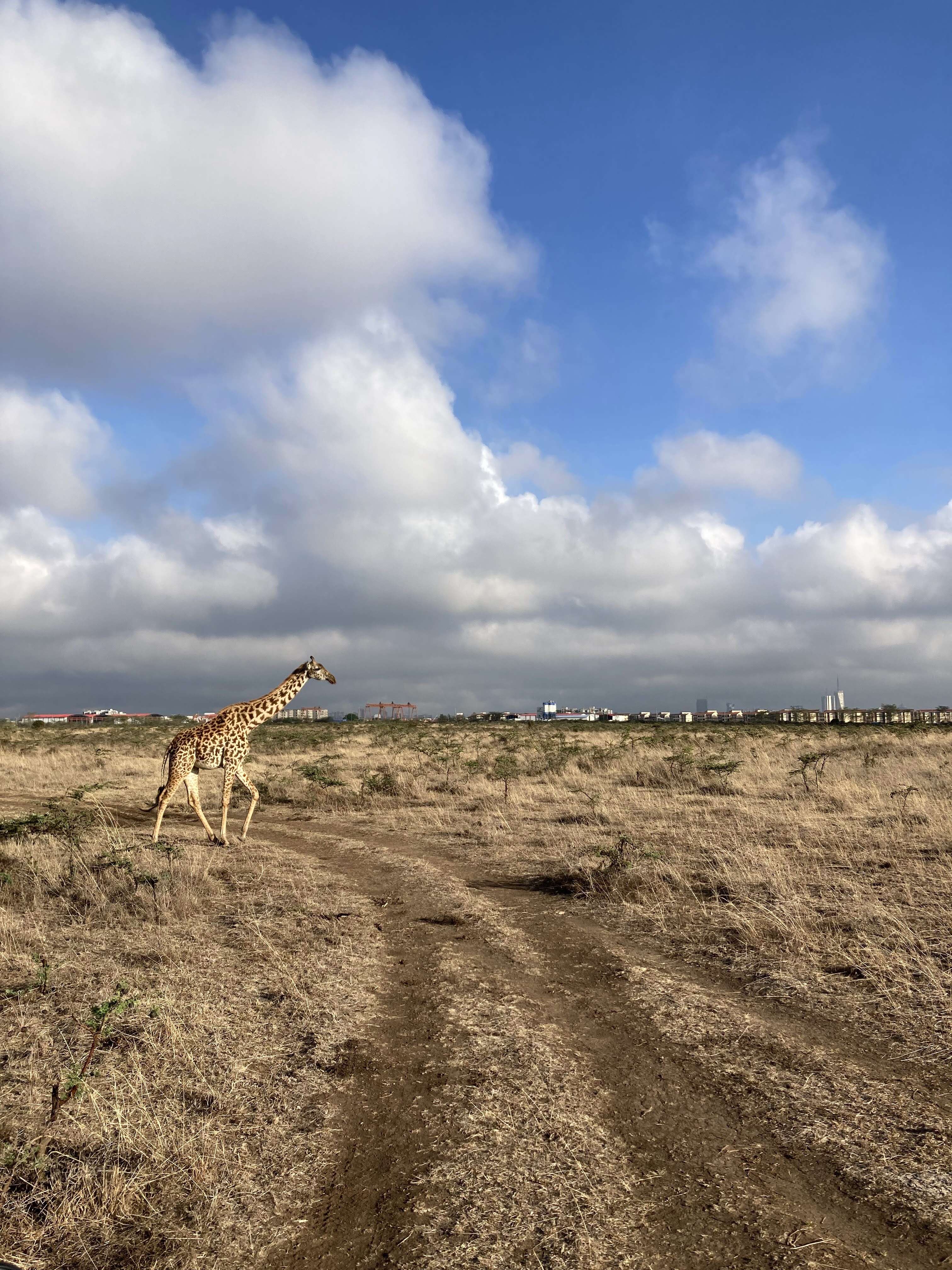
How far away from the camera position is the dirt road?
4.01 meters

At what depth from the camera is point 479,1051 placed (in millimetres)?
6145

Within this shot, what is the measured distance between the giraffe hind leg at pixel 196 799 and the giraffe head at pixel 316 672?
317 cm

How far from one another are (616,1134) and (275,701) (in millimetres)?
13609

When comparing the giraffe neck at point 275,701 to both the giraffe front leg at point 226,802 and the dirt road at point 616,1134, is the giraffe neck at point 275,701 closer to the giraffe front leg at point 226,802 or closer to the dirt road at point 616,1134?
the giraffe front leg at point 226,802

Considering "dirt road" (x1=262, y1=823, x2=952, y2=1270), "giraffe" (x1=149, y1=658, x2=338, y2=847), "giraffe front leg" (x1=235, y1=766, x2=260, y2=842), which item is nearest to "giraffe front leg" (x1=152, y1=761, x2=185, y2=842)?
"giraffe" (x1=149, y1=658, x2=338, y2=847)

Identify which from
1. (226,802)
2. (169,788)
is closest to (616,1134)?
(226,802)

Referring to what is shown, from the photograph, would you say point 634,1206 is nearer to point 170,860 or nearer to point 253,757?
point 170,860

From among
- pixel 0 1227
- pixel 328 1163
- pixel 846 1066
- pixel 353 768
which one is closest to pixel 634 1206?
pixel 328 1163

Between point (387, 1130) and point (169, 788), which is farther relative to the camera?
point (169, 788)

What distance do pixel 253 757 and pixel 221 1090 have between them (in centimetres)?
3282

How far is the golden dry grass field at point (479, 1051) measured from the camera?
13.6 ft

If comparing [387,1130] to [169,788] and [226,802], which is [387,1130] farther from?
[169,788]

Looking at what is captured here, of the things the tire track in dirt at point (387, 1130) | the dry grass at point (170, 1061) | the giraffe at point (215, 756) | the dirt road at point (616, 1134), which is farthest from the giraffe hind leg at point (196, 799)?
the dirt road at point (616, 1134)

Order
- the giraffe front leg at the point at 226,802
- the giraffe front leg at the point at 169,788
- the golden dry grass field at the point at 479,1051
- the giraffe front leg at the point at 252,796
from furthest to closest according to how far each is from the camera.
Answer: the giraffe front leg at the point at 252,796 < the giraffe front leg at the point at 226,802 < the giraffe front leg at the point at 169,788 < the golden dry grass field at the point at 479,1051
